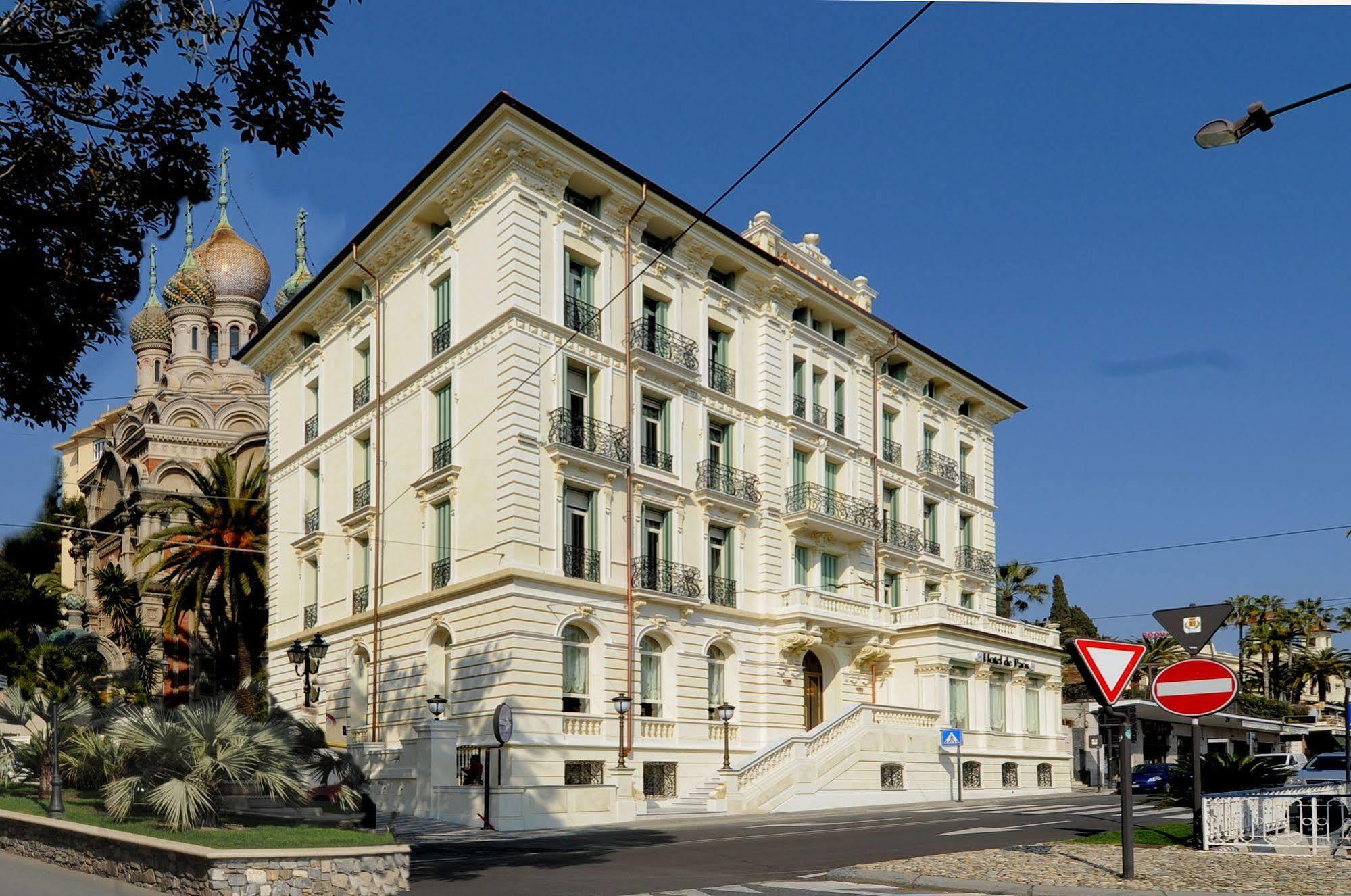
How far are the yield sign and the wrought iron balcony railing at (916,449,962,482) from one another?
1340 inches

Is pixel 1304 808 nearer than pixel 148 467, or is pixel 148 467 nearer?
pixel 1304 808

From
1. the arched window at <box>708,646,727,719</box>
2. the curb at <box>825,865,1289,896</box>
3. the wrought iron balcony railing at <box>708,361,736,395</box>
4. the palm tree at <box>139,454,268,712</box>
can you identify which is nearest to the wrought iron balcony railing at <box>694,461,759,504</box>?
the wrought iron balcony railing at <box>708,361,736,395</box>

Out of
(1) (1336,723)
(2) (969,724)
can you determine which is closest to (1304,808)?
(2) (969,724)

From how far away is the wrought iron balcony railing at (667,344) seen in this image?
3542 centimetres

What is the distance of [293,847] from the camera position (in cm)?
1330

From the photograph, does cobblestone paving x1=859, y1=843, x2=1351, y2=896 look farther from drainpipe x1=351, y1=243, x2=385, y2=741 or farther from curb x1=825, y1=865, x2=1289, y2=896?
drainpipe x1=351, y1=243, x2=385, y2=741

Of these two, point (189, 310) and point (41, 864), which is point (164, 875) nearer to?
point (41, 864)

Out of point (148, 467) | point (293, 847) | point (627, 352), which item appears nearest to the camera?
point (293, 847)

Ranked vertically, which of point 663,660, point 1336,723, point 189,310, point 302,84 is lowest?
point 1336,723

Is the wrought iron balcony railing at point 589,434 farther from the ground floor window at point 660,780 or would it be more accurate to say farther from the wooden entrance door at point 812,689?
the wooden entrance door at point 812,689

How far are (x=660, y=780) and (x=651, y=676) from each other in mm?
2776

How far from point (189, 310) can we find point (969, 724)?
5117 centimetres

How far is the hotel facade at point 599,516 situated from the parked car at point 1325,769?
10383mm

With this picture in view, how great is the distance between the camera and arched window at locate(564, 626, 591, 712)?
104ft
